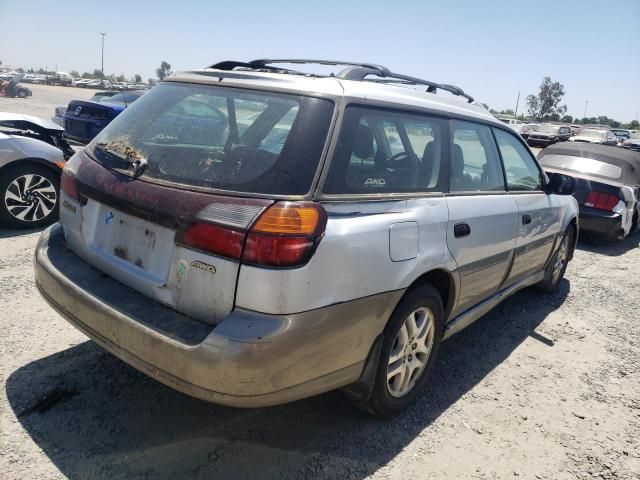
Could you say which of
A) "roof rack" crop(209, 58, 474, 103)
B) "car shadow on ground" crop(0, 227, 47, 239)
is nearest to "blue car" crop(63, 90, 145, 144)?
"car shadow on ground" crop(0, 227, 47, 239)

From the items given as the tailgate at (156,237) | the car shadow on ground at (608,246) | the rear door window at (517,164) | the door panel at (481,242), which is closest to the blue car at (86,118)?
the tailgate at (156,237)

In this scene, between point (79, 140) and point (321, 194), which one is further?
point (79, 140)

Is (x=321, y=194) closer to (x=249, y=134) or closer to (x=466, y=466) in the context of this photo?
(x=249, y=134)

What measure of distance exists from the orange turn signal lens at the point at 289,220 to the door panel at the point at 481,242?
108 centimetres

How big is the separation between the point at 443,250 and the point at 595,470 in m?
1.40

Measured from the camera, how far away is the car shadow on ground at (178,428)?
90.6 inches

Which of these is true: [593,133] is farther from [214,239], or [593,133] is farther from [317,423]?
[214,239]

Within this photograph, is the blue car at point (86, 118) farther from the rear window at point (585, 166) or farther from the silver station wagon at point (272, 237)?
the rear window at point (585, 166)

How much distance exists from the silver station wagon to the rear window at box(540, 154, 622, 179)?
219 inches

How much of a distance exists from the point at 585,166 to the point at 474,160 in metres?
5.51

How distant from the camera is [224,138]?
8.00ft

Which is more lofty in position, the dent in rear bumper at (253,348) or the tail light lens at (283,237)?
the tail light lens at (283,237)

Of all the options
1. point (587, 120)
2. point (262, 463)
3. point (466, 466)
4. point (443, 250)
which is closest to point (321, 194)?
point (443, 250)

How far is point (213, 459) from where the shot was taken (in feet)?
7.70
